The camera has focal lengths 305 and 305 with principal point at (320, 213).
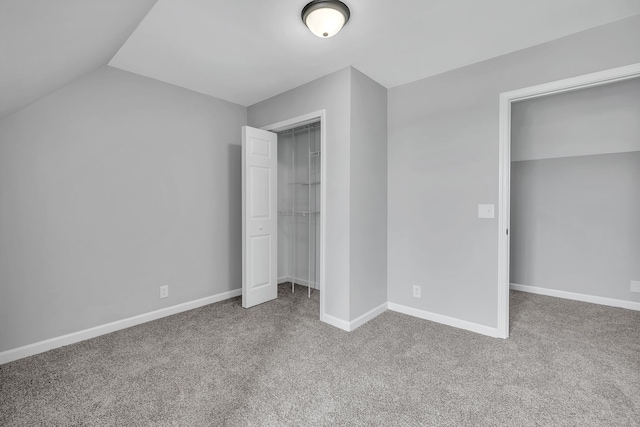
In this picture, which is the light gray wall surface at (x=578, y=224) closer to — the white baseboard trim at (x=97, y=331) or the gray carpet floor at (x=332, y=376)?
the gray carpet floor at (x=332, y=376)

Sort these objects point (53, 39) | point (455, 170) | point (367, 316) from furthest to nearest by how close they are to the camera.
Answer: point (367, 316) < point (455, 170) < point (53, 39)

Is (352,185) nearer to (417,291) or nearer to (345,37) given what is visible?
(345,37)

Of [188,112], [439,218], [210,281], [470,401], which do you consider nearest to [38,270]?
[210,281]

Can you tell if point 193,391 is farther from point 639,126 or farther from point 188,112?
point 639,126

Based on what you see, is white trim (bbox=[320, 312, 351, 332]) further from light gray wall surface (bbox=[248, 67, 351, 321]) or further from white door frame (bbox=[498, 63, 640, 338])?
white door frame (bbox=[498, 63, 640, 338])

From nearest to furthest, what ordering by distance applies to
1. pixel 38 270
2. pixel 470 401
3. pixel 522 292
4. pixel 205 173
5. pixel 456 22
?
pixel 470 401 → pixel 456 22 → pixel 38 270 → pixel 205 173 → pixel 522 292

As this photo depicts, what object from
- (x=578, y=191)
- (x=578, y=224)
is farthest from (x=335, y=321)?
(x=578, y=191)

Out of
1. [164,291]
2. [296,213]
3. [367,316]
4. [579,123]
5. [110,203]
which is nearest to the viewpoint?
[110,203]

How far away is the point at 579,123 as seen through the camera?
3.42m

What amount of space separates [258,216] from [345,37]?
79.9 inches

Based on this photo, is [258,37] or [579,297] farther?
[579,297]

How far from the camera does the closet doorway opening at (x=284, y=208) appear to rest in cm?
336

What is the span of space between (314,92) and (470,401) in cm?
281

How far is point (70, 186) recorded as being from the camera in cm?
251
